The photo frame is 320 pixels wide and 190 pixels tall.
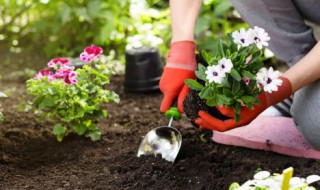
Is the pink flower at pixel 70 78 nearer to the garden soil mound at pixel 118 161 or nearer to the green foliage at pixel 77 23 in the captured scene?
the garden soil mound at pixel 118 161

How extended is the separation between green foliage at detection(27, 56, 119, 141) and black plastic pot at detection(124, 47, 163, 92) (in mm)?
673

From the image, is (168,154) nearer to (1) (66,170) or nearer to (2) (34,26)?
(1) (66,170)

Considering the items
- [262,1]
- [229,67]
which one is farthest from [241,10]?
[229,67]

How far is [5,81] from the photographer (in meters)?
3.34

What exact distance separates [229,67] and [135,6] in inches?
77.1

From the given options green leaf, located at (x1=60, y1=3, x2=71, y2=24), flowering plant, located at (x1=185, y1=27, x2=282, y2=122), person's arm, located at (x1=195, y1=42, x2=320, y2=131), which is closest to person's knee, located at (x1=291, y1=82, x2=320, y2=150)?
person's arm, located at (x1=195, y1=42, x2=320, y2=131)

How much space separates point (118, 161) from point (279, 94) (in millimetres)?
672

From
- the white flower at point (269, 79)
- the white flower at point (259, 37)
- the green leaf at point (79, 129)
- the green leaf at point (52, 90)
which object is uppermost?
the white flower at point (259, 37)

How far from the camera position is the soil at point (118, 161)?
202cm

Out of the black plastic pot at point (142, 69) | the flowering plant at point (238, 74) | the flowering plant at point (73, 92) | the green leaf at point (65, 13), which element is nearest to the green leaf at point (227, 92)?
the flowering plant at point (238, 74)

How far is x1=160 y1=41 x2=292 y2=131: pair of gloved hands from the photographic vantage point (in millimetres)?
1981

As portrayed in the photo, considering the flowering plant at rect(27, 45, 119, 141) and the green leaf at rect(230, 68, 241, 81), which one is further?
the flowering plant at rect(27, 45, 119, 141)

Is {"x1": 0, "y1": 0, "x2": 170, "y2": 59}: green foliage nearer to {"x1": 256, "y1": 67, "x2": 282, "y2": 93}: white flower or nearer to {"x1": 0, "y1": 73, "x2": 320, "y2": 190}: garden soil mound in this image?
{"x1": 0, "y1": 73, "x2": 320, "y2": 190}: garden soil mound

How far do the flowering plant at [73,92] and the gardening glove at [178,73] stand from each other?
24cm
